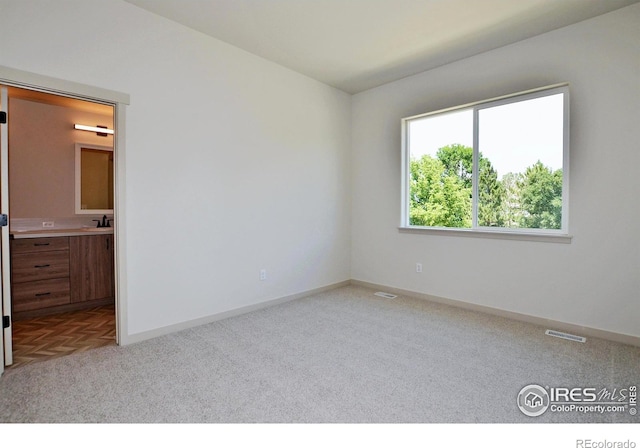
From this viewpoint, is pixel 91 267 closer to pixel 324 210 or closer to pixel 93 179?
pixel 93 179

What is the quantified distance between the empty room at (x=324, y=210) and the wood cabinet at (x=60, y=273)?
33mm

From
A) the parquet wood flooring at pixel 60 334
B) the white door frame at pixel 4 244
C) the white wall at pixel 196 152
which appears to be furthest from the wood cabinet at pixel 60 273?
the white wall at pixel 196 152

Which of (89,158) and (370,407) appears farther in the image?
(89,158)

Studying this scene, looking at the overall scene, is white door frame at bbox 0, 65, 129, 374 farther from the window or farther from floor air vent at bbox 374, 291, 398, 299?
the window

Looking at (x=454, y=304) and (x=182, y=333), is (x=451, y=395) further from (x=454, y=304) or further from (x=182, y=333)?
(x=182, y=333)

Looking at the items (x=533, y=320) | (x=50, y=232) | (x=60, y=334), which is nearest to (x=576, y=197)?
(x=533, y=320)

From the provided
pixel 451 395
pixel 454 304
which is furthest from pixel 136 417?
pixel 454 304

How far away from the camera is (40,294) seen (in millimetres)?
3516

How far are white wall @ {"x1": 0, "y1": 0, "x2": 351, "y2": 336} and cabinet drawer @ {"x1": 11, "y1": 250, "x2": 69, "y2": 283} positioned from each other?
1.44m

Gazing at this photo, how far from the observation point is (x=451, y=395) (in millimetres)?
2021

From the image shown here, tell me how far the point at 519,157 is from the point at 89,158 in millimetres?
5158

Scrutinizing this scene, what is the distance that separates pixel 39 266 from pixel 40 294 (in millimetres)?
297

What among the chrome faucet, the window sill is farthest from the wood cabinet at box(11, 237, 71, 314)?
the window sill

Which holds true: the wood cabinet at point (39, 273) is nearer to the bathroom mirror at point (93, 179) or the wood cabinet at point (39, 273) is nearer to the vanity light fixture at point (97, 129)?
the bathroom mirror at point (93, 179)
